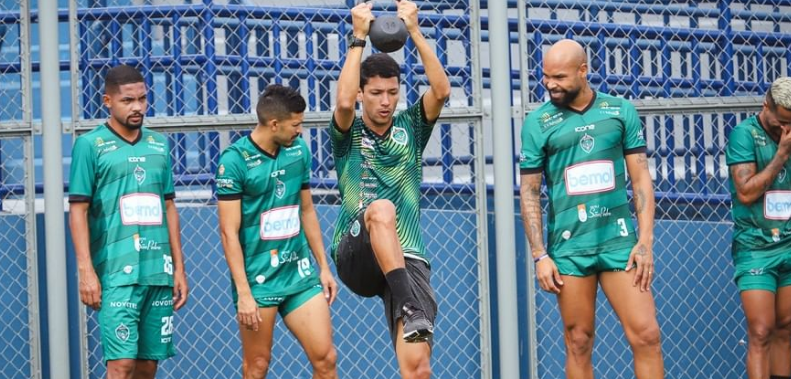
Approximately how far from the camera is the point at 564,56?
18.5ft

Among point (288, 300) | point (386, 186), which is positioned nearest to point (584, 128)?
point (386, 186)

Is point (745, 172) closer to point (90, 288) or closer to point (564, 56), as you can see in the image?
point (564, 56)

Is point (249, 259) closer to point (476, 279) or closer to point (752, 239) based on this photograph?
point (476, 279)

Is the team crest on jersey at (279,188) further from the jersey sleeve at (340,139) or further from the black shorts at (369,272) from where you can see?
the black shorts at (369,272)

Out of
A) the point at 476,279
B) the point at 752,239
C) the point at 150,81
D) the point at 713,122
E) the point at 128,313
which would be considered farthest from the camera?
the point at 713,122

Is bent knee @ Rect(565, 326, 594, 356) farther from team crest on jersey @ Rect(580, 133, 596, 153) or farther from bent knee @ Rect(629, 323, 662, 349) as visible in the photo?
team crest on jersey @ Rect(580, 133, 596, 153)

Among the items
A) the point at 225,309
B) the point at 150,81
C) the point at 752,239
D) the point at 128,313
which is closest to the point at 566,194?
the point at 752,239

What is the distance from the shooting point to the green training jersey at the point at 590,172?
5.72m

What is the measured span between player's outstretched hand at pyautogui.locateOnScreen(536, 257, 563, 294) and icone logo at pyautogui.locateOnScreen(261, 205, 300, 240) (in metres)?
1.28

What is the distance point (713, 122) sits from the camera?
9.34m

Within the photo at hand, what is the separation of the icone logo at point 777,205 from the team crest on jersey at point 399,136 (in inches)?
92.4

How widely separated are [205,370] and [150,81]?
2133 millimetres

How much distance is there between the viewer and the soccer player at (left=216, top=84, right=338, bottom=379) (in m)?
5.80

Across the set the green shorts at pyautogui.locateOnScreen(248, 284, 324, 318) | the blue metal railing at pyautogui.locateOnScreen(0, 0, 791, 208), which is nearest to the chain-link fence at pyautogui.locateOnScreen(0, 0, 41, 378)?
the blue metal railing at pyautogui.locateOnScreen(0, 0, 791, 208)
